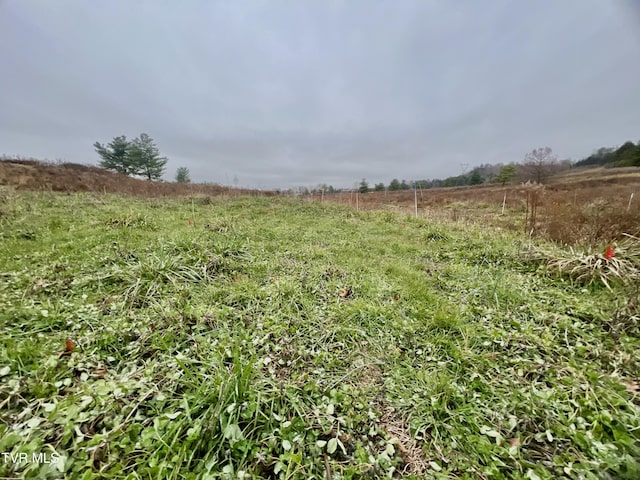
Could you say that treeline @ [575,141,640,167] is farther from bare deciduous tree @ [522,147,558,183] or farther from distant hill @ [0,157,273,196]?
distant hill @ [0,157,273,196]

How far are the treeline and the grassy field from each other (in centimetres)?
3293

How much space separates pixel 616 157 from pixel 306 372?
41.9 m

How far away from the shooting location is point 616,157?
84.4ft

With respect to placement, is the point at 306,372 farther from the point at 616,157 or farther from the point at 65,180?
the point at 616,157

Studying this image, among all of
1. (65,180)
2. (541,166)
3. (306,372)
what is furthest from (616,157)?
(65,180)

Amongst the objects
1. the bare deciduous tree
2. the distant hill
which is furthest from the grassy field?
the bare deciduous tree

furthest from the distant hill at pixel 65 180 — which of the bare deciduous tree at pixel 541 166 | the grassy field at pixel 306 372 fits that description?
the bare deciduous tree at pixel 541 166

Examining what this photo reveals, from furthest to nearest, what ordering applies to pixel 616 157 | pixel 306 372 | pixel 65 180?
pixel 616 157 < pixel 65 180 < pixel 306 372

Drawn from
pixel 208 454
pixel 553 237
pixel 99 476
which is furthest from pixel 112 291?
pixel 553 237

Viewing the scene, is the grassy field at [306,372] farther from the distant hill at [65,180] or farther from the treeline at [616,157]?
the treeline at [616,157]

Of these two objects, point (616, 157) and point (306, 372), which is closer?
point (306, 372)

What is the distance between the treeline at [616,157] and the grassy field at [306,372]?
108 ft

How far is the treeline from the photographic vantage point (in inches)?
848

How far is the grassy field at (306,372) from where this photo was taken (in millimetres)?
1054
